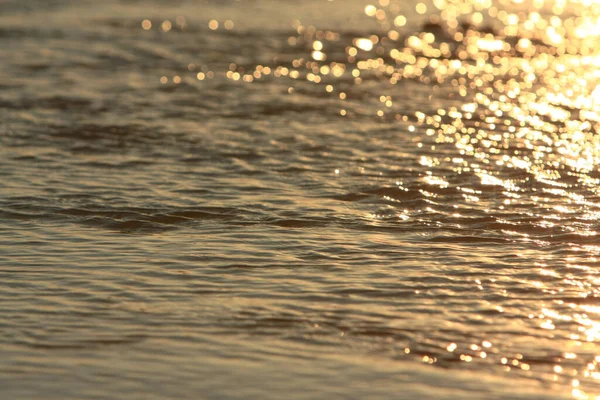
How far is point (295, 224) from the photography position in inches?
336

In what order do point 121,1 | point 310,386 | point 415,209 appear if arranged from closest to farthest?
point 310,386, point 415,209, point 121,1

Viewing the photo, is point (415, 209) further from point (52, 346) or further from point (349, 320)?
point (52, 346)

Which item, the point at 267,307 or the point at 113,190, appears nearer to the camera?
the point at 267,307

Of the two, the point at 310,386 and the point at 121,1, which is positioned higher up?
the point at 121,1

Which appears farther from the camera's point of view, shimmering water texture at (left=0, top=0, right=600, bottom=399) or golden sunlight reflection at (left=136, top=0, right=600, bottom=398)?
golden sunlight reflection at (left=136, top=0, right=600, bottom=398)

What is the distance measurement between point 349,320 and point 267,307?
1.72 feet

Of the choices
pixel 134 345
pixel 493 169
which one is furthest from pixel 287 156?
pixel 134 345

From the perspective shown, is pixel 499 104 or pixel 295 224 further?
pixel 499 104

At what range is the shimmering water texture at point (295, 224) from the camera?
5.74 metres

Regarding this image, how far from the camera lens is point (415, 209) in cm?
905

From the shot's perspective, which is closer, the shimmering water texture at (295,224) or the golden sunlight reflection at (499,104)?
the shimmering water texture at (295,224)

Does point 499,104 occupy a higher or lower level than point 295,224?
higher

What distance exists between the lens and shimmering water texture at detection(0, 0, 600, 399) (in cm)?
574

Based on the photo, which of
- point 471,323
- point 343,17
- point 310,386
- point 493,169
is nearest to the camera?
point 310,386
